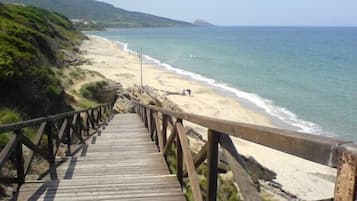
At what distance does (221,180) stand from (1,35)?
7.87 m

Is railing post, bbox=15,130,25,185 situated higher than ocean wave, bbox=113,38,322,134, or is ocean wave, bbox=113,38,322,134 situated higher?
railing post, bbox=15,130,25,185

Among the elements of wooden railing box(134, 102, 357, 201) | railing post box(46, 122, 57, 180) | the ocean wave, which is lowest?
the ocean wave

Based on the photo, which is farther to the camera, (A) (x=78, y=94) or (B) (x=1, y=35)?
(A) (x=78, y=94)

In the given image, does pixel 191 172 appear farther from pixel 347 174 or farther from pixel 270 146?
pixel 347 174

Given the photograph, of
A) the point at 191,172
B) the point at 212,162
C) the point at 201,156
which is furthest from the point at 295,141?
the point at 191,172

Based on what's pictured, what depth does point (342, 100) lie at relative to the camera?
108ft

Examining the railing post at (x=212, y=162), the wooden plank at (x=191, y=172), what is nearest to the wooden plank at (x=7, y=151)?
the wooden plank at (x=191, y=172)

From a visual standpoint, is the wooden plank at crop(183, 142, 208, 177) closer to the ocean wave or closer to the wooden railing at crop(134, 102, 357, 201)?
the wooden railing at crop(134, 102, 357, 201)

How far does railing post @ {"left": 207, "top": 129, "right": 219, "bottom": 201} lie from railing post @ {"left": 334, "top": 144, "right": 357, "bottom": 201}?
1.52m

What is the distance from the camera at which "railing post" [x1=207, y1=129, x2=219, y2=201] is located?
2.87 metres

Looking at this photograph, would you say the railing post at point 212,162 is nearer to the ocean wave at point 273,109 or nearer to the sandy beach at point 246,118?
the sandy beach at point 246,118

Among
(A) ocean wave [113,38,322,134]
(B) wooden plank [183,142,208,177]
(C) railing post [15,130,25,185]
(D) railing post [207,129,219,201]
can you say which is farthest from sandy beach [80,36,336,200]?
(D) railing post [207,129,219,201]

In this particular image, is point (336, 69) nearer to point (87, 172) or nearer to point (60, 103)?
point (60, 103)

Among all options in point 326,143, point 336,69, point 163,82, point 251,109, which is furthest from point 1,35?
point 336,69
